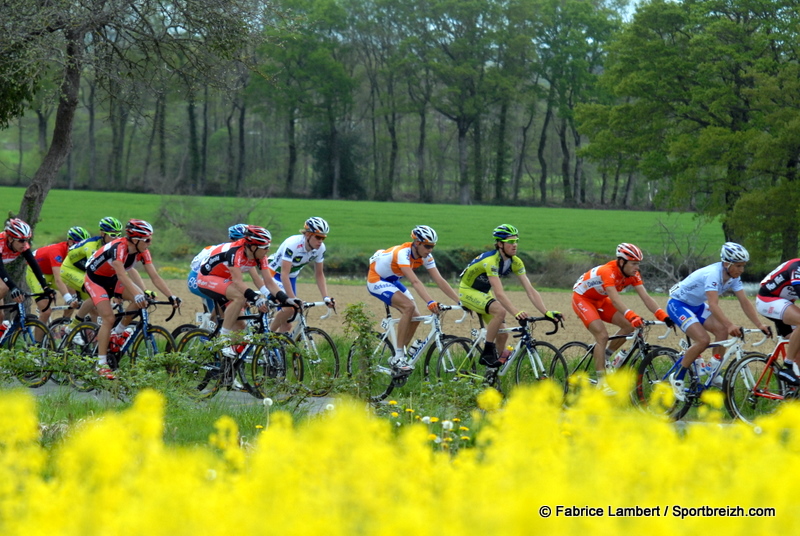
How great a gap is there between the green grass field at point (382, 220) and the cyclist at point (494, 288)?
29.9 meters

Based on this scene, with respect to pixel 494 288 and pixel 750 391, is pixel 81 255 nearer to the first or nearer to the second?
pixel 494 288

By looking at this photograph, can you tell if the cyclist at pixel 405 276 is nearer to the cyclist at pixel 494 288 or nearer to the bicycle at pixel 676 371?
the cyclist at pixel 494 288

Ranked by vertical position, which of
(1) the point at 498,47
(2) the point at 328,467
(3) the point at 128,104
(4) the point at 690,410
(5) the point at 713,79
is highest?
(1) the point at 498,47

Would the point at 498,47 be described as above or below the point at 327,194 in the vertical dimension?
above

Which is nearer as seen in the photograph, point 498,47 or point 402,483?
point 402,483

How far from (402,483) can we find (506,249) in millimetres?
8518

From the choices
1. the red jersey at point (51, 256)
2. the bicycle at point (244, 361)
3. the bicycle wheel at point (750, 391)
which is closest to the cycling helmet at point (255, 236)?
the bicycle at point (244, 361)

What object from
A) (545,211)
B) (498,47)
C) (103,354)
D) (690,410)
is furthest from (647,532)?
(498,47)

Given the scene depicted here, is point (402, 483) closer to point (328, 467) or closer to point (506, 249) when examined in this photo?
point (328, 467)

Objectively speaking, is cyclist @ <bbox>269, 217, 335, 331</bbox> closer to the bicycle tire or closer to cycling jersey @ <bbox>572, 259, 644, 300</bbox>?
cycling jersey @ <bbox>572, 259, 644, 300</bbox>

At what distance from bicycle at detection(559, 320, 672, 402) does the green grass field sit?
30.2 meters

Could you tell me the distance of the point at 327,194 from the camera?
8019cm

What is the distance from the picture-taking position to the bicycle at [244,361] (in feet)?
31.2

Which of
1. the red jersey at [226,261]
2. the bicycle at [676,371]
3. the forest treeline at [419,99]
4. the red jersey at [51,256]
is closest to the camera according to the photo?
the bicycle at [676,371]
